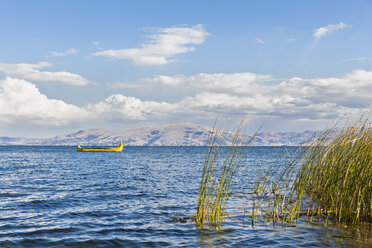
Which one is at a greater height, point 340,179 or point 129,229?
point 340,179

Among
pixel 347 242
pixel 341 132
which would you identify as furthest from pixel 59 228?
pixel 341 132

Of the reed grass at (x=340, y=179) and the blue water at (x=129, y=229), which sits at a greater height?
the reed grass at (x=340, y=179)

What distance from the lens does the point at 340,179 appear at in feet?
32.4

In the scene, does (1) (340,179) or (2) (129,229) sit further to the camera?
(2) (129,229)

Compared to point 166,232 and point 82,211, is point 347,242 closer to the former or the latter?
point 166,232

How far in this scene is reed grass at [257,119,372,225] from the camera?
9.30 metres

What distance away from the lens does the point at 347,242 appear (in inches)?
329

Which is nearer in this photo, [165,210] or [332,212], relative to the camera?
[332,212]

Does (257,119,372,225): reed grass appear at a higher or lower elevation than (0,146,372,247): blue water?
higher

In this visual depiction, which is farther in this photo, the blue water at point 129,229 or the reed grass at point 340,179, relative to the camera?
the reed grass at point 340,179

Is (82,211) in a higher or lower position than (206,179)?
lower

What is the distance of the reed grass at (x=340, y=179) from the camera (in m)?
9.30

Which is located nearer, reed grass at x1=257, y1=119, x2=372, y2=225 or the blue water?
the blue water

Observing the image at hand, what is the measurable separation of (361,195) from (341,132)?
370cm
